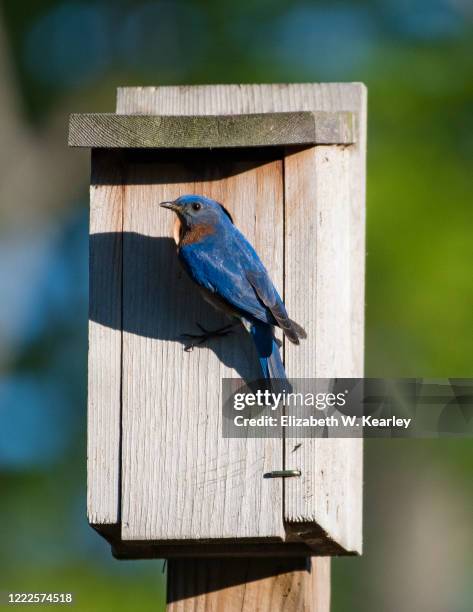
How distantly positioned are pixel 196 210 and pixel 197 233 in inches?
4.4

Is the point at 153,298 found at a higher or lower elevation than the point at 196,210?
lower

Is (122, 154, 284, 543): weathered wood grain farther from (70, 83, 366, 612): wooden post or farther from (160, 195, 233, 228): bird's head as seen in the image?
(160, 195, 233, 228): bird's head

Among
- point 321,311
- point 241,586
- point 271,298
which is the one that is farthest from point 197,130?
point 241,586

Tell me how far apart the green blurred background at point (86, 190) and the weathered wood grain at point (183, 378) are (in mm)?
4224

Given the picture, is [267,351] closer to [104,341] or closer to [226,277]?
[226,277]

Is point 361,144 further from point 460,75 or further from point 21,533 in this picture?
point 21,533

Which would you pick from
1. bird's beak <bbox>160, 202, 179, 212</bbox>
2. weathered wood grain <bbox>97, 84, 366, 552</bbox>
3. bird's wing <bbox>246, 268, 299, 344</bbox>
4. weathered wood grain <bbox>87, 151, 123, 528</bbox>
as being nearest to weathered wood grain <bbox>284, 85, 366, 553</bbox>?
weathered wood grain <bbox>97, 84, 366, 552</bbox>

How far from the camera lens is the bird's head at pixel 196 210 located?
214 inches

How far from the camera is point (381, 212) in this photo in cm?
981

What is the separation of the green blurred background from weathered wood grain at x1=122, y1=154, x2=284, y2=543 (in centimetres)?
422

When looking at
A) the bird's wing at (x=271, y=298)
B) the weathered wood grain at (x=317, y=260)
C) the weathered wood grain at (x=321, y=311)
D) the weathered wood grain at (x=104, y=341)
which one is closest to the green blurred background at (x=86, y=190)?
the weathered wood grain at (x=317, y=260)

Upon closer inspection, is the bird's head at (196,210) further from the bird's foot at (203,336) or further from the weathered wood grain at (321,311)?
the bird's foot at (203,336)

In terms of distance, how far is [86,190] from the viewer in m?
10.8

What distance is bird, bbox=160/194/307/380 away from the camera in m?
5.30
